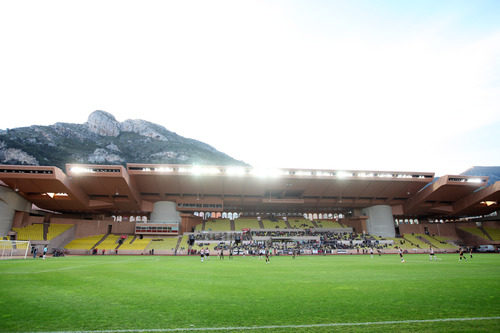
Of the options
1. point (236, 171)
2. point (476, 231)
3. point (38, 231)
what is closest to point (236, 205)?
point (236, 171)

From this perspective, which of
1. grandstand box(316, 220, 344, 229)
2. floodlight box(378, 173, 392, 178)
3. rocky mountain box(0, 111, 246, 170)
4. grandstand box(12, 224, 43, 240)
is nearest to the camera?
grandstand box(12, 224, 43, 240)

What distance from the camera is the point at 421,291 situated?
10.7 meters

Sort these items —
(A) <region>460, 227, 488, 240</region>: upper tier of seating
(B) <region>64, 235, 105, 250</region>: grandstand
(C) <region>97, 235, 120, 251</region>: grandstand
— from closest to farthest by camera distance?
1. (B) <region>64, 235, 105, 250</region>: grandstand
2. (C) <region>97, 235, 120, 251</region>: grandstand
3. (A) <region>460, 227, 488, 240</region>: upper tier of seating

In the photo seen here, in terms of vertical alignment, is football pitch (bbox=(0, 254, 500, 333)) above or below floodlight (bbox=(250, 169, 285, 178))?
below

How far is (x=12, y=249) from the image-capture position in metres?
38.2

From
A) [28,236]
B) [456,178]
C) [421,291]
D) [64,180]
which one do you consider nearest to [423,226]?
[456,178]

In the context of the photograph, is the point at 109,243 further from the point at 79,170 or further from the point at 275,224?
the point at 275,224

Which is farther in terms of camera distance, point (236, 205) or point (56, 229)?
point (236, 205)

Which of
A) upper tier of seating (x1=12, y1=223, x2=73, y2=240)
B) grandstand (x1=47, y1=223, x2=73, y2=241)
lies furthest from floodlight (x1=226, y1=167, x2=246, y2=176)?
upper tier of seating (x1=12, y1=223, x2=73, y2=240)

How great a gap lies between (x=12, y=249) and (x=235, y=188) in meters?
38.8

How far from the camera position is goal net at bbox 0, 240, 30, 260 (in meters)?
36.2

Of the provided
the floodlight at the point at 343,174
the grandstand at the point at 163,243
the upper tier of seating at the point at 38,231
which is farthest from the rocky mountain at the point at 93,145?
the floodlight at the point at 343,174

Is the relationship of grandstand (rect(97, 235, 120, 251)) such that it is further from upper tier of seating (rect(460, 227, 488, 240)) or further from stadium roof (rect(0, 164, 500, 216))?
upper tier of seating (rect(460, 227, 488, 240))

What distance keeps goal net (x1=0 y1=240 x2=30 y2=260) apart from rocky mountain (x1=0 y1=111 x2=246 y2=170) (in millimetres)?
110295
